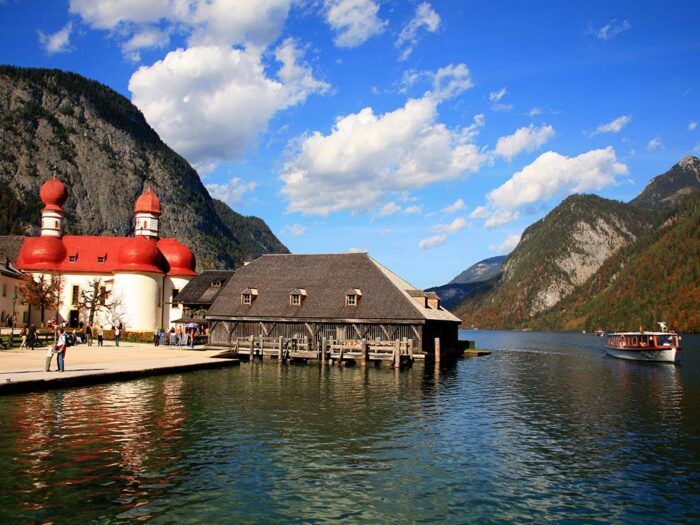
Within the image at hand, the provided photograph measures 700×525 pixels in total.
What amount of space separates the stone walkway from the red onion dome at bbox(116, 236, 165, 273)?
58.8ft

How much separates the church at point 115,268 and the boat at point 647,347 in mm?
55015

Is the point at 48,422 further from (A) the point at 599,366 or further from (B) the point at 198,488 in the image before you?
(A) the point at 599,366

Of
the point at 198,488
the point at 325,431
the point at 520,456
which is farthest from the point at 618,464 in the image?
the point at 198,488

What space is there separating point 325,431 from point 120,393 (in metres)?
13.4

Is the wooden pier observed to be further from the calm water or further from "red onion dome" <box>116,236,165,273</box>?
"red onion dome" <box>116,236,165,273</box>

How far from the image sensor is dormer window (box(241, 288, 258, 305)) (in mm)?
59419

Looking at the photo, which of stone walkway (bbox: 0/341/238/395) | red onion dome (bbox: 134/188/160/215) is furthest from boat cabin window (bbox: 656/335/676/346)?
red onion dome (bbox: 134/188/160/215)

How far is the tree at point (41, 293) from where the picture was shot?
67562mm

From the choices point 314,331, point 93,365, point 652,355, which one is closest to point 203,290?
point 314,331

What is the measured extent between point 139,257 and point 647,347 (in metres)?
60.4

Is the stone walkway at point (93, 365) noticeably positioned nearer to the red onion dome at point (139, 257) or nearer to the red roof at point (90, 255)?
the red onion dome at point (139, 257)

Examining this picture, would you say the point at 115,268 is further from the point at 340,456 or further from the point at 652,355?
the point at 652,355

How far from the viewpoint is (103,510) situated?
13.3 m

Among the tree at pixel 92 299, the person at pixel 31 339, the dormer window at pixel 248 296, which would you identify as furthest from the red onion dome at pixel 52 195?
the dormer window at pixel 248 296
